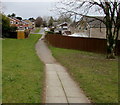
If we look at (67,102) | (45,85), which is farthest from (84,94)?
(45,85)

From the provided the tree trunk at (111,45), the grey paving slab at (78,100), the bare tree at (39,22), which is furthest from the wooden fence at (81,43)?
the bare tree at (39,22)

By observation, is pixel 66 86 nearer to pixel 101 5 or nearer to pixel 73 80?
pixel 73 80

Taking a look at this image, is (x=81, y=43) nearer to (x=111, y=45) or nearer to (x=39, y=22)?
(x=111, y=45)

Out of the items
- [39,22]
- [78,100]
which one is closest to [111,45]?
[78,100]

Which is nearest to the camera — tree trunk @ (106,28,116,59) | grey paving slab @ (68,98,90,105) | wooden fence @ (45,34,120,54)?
grey paving slab @ (68,98,90,105)

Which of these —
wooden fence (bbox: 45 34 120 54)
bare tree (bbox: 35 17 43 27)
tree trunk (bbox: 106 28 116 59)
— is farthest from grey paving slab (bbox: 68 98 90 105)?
bare tree (bbox: 35 17 43 27)

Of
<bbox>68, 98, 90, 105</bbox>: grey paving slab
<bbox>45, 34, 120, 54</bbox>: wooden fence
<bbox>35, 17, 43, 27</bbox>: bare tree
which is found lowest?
<bbox>68, 98, 90, 105</bbox>: grey paving slab

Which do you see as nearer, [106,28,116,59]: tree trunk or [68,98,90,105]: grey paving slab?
[68,98,90,105]: grey paving slab

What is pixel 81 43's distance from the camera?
25656 millimetres

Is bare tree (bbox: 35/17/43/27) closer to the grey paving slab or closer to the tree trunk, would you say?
the tree trunk

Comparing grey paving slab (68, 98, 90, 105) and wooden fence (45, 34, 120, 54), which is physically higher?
wooden fence (45, 34, 120, 54)

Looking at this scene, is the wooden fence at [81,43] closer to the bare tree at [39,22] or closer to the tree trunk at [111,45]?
the tree trunk at [111,45]

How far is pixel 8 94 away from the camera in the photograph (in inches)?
227

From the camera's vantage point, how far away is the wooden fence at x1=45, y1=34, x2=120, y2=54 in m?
23.0
